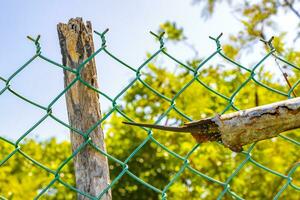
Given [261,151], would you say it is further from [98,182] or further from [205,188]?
[98,182]

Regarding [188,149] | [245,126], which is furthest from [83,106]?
[188,149]

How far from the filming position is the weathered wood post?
139 centimetres

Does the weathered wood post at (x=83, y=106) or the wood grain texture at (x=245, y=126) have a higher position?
the wood grain texture at (x=245, y=126)

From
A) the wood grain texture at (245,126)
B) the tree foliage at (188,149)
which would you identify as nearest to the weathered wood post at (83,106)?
the wood grain texture at (245,126)

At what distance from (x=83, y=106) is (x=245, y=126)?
1.36 feet

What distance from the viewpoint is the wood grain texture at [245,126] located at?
4.83 ft

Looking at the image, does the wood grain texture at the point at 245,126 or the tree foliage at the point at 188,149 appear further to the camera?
the tree foliage at the point at 188,149

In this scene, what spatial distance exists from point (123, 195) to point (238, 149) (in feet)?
8.80

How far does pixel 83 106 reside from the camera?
4.63 ft

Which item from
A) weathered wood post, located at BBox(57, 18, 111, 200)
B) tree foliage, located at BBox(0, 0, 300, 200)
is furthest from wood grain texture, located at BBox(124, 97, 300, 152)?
tree foliage, located at BBox(0, 0, 300, 200)

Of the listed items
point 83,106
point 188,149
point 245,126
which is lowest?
point 83,106

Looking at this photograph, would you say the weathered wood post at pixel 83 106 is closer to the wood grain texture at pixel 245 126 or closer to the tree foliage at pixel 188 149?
the wood grain texture at pixel 245 126

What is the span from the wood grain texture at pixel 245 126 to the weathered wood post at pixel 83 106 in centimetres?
24

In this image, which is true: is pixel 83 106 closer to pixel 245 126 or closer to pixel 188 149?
pixel 245 126
